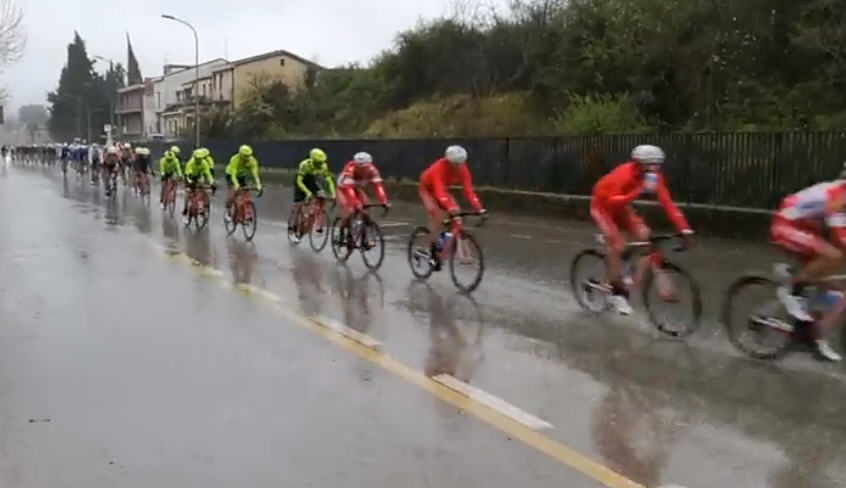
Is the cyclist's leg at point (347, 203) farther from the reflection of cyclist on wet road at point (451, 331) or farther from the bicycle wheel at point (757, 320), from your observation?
the bicycle wheel at point (757, 320)

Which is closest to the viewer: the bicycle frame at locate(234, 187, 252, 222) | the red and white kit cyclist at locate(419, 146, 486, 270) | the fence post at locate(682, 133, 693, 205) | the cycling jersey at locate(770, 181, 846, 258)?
the cycling jersey at locate(770, 181, 846, 258)

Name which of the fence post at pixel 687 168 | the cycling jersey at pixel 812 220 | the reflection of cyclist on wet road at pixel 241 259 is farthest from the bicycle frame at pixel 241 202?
the cycling jersey at pixel 812 220

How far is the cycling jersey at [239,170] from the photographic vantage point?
1828 centimetres

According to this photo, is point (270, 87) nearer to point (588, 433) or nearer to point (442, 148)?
point (442, 148)

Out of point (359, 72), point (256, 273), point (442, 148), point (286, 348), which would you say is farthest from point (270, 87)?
point (286, 348)

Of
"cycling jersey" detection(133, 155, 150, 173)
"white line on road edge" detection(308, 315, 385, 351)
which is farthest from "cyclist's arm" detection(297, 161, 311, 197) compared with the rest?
"cycling jersey" detection(133, 155, 150, 173)

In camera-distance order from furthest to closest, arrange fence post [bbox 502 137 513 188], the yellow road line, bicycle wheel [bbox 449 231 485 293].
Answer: fence post [bbox 502 137 513 188], bicycle wheel [bbox 449 231 485 293], the yellow road line

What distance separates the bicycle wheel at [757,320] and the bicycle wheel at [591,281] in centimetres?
166

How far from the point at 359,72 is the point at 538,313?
49062 mm

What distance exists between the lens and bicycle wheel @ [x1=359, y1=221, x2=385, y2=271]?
13.8 m

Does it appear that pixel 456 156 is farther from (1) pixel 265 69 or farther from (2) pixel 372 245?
(1) pixel 265 69

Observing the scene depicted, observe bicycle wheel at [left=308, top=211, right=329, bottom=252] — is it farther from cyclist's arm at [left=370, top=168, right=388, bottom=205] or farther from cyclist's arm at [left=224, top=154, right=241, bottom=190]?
cyclist's arm at [left=224, top=154, right=241, bottom=190]

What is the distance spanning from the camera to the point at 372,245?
13.9 m

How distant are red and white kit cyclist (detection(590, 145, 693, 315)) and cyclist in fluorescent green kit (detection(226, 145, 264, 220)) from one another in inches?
383
